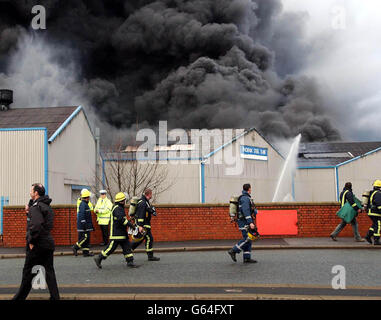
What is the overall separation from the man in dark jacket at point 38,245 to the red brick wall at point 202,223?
7131 mm

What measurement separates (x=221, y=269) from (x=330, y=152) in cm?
3172

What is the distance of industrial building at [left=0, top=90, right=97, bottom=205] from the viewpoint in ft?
53.7

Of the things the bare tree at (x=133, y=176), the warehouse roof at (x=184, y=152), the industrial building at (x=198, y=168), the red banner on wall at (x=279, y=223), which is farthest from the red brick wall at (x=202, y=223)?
the warehouse roof at (x=184, y=152)

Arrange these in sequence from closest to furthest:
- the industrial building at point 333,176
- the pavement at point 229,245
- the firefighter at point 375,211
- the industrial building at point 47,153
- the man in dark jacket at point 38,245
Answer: the man in dark jacket at point 38,245 < the firefighter at point 375,211 < the pavement at point 229,245 < the industrial building at point 47,153 < the industrial building at point 333,176

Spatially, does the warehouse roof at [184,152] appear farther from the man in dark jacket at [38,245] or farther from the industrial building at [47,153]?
the man in dark jacket at [38,245]

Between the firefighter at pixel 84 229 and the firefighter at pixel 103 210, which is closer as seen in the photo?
the firefighter at pixel 84 229

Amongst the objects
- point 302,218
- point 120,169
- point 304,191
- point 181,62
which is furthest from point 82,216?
point 181,62

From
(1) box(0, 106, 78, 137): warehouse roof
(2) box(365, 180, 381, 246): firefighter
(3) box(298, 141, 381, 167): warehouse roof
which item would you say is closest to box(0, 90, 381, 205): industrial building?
(1) box(0, 106, 78, 137): warehouse roof

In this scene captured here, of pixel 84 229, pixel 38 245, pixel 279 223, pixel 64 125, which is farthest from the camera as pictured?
pixel 64 125

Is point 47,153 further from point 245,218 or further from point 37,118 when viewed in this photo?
point 245,218

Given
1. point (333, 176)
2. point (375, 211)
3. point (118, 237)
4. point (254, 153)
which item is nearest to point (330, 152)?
point (333, 176)

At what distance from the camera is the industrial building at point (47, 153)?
645 inches

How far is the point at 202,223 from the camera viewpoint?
13531 mm
